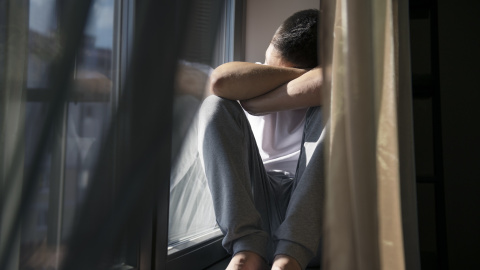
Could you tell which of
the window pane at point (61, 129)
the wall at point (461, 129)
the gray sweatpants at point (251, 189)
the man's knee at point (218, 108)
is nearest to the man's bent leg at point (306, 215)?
the gray sweatpants at point (251, 189)

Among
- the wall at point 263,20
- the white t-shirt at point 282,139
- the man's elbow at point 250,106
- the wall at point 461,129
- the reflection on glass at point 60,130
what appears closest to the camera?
the reflection on glass at point 60,130

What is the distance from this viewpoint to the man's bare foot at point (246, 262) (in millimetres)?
863

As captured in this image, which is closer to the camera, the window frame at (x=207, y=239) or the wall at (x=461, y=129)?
the window frame at (x=207, y=239)

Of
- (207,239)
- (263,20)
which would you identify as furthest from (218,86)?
(263,20)

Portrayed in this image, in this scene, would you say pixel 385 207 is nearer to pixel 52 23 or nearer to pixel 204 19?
pixel 204 19

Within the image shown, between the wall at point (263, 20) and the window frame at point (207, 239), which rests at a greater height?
the wall at point (263, 20)

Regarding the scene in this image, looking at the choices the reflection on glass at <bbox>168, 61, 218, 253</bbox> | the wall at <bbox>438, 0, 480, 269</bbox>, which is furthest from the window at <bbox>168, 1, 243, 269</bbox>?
the wall at <bbox>438, 0, 480, 269</bbox>

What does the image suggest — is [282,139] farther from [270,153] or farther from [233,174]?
[233,174]

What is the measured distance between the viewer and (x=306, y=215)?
3.10 ft

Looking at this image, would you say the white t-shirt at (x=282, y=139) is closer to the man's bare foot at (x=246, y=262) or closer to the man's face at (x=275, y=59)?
the man's face at (x=275, y=59)

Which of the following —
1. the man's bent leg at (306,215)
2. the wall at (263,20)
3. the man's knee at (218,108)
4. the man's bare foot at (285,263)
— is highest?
the wall at (263,20)

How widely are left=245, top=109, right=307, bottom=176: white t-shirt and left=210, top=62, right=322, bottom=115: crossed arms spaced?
0.21m

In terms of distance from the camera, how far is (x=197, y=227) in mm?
1314

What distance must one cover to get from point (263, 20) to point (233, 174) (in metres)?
1.03
